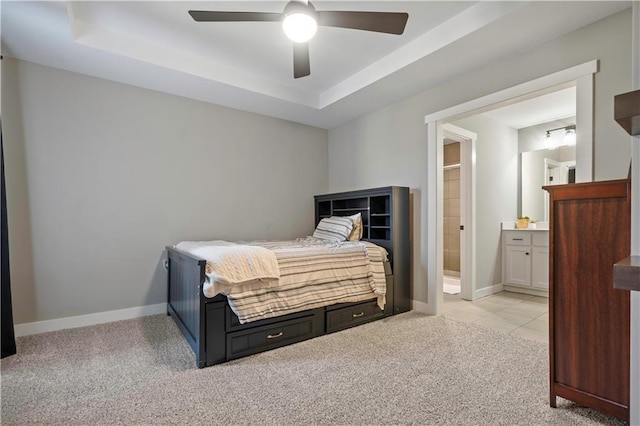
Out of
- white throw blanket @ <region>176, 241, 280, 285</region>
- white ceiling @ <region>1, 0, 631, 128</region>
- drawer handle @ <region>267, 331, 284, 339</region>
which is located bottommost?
drawer handle @ <region>267, 331, 284, 339</region>

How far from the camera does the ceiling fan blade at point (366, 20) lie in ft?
5.80

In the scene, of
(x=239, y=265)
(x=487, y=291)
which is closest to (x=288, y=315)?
(x=239, y=265)

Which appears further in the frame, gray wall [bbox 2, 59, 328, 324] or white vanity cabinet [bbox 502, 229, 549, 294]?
white vanity cabinet [bbox 502, 229, 549, 294]

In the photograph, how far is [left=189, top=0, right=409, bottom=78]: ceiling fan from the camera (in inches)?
67.3

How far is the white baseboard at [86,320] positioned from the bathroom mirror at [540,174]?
16.4 feet

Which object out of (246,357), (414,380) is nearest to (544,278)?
(414,380)

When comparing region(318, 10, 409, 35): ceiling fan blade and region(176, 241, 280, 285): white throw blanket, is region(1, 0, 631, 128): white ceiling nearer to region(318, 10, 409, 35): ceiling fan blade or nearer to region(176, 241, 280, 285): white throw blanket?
region(318, 10, 409, 35): ceiling fan blade

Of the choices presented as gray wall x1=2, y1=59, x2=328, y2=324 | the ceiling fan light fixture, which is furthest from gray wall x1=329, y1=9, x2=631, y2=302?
the ceiling fan light fixture

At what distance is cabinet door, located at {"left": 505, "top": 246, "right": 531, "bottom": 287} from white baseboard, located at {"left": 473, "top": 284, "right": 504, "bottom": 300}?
152mm

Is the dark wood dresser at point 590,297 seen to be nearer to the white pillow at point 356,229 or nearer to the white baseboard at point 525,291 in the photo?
the white pillow at point 356,229

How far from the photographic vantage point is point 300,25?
1.75 m

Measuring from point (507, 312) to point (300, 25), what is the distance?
341cm

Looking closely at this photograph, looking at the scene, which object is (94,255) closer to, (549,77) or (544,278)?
(549,77)

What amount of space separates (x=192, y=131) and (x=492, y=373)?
11.7ft
